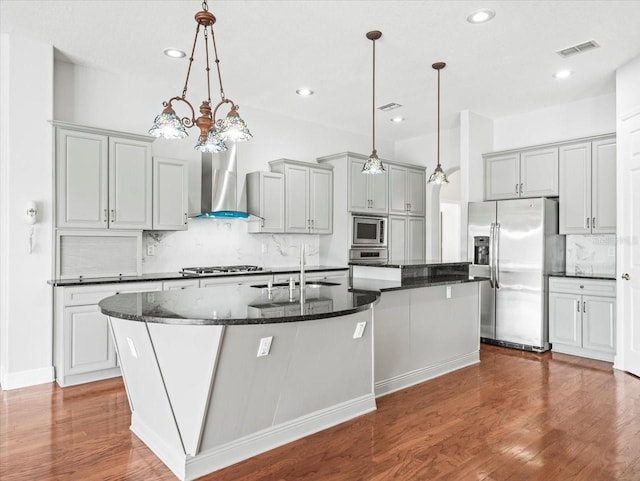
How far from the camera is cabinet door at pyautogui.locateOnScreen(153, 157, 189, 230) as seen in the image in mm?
4602

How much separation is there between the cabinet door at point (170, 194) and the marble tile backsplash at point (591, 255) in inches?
182

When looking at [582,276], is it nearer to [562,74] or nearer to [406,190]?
[562,74]

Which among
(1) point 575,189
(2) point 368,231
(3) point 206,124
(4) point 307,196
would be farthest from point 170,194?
(1) point 575,189

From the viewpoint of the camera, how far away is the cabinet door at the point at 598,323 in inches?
188

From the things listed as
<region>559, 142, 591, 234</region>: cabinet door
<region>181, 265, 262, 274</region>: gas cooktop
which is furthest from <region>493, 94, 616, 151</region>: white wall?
<region>181, 265, 262, 274</region>: gas cooktop

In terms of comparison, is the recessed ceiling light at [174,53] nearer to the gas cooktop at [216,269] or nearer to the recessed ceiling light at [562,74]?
the gas cooktop at [216,269]

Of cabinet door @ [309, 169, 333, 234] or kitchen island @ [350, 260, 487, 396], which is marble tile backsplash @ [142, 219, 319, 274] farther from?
kitchen island @ [350, 260, 487, 396]

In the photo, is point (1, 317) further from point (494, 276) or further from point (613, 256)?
point (613, 256)

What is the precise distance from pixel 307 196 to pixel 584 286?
11.3ft

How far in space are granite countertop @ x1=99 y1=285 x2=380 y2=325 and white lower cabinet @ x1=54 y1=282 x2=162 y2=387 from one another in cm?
135

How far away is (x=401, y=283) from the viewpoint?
13.1 ft

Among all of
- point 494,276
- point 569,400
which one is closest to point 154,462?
point 569,400

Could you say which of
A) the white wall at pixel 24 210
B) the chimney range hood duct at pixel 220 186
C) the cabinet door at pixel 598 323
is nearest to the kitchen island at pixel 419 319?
the cabinet door at pixel 598 323

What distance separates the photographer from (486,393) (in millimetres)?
3758
